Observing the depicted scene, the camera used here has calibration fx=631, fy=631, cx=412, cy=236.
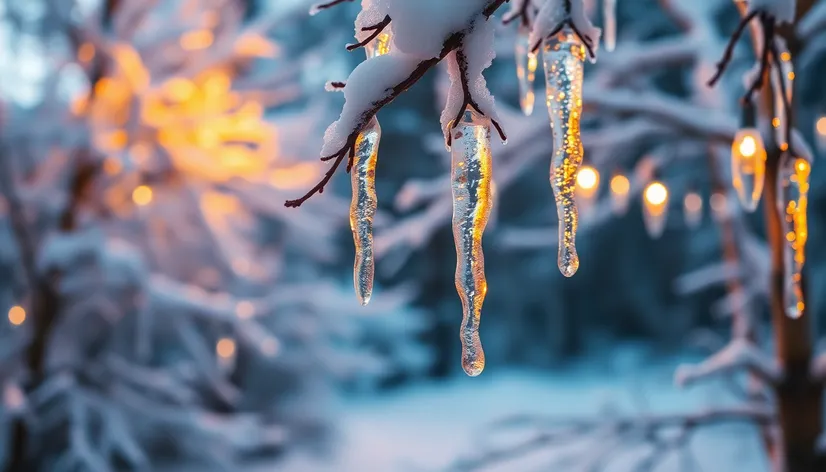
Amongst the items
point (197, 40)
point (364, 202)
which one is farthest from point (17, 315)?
point (364, 202)

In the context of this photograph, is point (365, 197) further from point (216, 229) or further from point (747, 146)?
point (216, 229)

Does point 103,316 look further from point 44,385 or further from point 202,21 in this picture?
point 202,21

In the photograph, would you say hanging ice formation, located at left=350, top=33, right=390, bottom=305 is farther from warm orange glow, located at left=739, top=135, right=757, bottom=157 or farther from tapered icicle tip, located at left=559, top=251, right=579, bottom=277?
warm orange glow, located at left=739, top=135, right=757, bottom=157

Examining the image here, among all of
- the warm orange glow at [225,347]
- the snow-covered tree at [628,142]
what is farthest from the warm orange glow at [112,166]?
the snow-covered tree at [628,142]

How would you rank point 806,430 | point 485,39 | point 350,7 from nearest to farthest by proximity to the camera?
point 485,39
point 806,430
point 350,7

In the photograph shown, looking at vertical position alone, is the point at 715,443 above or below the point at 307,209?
below

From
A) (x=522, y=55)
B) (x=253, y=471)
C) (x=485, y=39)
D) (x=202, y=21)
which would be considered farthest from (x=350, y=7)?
(x=485, y=39)

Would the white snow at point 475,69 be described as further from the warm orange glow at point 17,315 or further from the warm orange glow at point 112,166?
→ the warm orange glow at point 17,315
